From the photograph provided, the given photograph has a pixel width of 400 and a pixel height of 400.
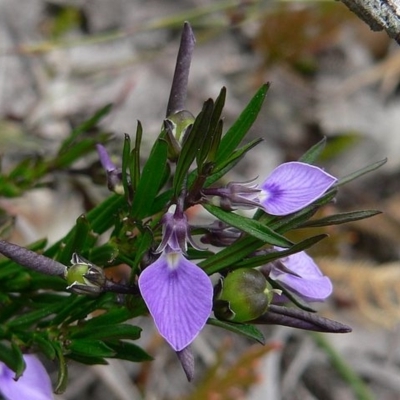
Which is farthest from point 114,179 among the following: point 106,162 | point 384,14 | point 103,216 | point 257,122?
Result: point 257,122

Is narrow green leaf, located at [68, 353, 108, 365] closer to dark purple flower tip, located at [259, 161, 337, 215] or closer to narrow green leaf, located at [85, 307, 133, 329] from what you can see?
narrow green leaf, located at [85, 307, 133, 329]

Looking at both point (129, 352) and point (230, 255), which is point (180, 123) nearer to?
point (230, 255)

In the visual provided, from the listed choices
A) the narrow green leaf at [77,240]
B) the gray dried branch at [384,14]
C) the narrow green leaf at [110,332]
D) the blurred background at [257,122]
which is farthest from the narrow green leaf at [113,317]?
the blurred background at [257,122]

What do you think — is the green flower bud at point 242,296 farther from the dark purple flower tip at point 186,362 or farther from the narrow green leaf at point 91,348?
the narrow green leaf at point 91,348

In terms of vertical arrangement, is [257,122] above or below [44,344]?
above

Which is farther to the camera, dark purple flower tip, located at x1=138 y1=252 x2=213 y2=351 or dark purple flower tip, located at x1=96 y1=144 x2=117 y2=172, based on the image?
dark purple flower tip, located at x1=96 y1=144 x2=117 y2=172

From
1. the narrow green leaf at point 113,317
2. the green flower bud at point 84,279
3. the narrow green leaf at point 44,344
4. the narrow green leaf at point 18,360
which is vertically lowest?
the narrow green leaf at point 18,360

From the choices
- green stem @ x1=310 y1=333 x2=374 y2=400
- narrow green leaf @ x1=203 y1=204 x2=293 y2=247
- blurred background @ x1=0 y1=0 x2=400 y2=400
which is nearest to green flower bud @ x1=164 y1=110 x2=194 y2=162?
narrow green leaf @ x1=203 y1=204 x2=293 y2=247
